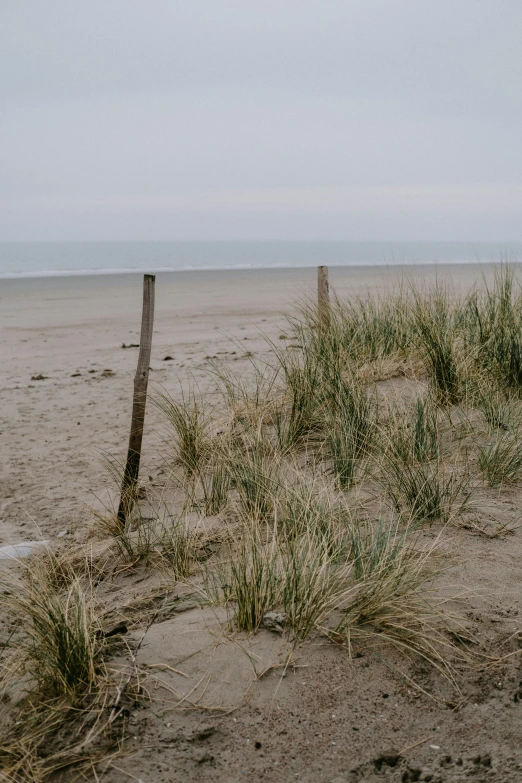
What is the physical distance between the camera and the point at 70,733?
2090mm

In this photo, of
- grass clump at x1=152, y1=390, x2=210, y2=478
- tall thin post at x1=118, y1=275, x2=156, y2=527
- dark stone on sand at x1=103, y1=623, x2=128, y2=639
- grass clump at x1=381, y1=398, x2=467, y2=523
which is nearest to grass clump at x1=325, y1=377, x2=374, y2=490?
grass clump at x1=381, y1=398, x2=467, y2=523

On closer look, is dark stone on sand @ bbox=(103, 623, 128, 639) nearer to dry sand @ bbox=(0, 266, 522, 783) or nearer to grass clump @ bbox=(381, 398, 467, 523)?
dry sand @ bbox=(0, 266, 522, 783)

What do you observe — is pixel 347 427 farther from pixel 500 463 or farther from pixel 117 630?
pixel 117 630

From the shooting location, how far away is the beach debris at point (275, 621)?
8.25ft

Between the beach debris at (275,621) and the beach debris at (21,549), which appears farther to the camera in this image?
the beach debris at (21,549)

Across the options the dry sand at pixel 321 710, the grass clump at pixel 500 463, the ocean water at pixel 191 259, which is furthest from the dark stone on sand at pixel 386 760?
the ocean water at pixel 191 259

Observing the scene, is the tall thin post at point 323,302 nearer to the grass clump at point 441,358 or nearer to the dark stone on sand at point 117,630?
the grass clump at point 441,358

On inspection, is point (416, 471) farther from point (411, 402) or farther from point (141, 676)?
point (141, 676)

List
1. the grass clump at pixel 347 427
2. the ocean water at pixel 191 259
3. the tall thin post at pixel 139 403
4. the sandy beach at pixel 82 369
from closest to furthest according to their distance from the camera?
the grass clump at pixel 347 427
the tall thin post at pixel 139 403
the sandy beach at pixel 82 369
the ocean water at pixel 191 259

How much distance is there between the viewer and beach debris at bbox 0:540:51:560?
12.5ft

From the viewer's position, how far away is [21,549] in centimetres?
387

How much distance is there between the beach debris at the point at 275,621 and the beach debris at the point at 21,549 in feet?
5.62

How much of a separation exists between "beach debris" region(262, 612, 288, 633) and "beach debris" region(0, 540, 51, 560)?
5.62 ft

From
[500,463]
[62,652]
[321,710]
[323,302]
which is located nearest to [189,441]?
[500,463]
